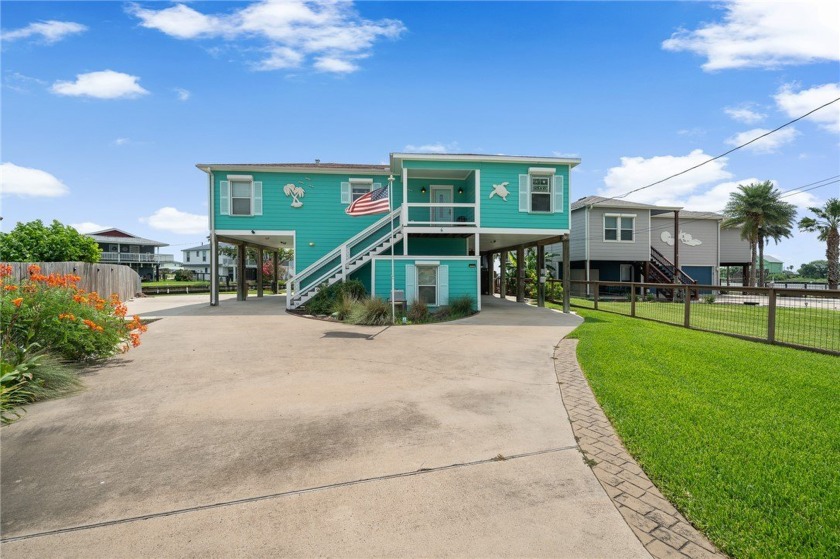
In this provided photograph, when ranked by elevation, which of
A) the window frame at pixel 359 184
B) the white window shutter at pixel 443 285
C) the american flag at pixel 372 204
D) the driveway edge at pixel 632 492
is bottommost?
the driveway edge at pixel 632 492

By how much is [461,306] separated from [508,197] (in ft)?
15.9

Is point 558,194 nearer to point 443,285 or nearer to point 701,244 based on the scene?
point 443,285

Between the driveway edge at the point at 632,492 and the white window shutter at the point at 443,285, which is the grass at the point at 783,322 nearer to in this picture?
the driveway edge at the point at 632,492

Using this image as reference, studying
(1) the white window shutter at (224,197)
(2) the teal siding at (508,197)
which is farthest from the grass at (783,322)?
(1) the white window shutter at (224,197)

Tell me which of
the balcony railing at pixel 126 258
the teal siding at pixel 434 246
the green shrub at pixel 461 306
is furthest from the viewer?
the balcony railing at pixel 126 258

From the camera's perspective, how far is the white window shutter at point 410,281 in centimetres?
1479

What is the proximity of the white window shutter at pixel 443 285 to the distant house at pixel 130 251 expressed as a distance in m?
50.6

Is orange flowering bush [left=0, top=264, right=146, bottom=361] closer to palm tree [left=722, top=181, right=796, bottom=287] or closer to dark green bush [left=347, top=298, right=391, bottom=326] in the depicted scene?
dark green bush [left=347, top=298, right=391, bottom=326]

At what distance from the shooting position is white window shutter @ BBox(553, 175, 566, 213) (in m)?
16.0

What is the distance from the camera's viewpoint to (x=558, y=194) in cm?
1605

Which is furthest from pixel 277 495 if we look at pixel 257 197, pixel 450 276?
pixel 257 197

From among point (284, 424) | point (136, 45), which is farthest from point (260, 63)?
point (284, 424)

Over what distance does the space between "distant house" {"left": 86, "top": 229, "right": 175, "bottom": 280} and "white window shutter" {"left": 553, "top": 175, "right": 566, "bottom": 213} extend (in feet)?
175

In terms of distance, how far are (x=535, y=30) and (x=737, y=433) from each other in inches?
451
